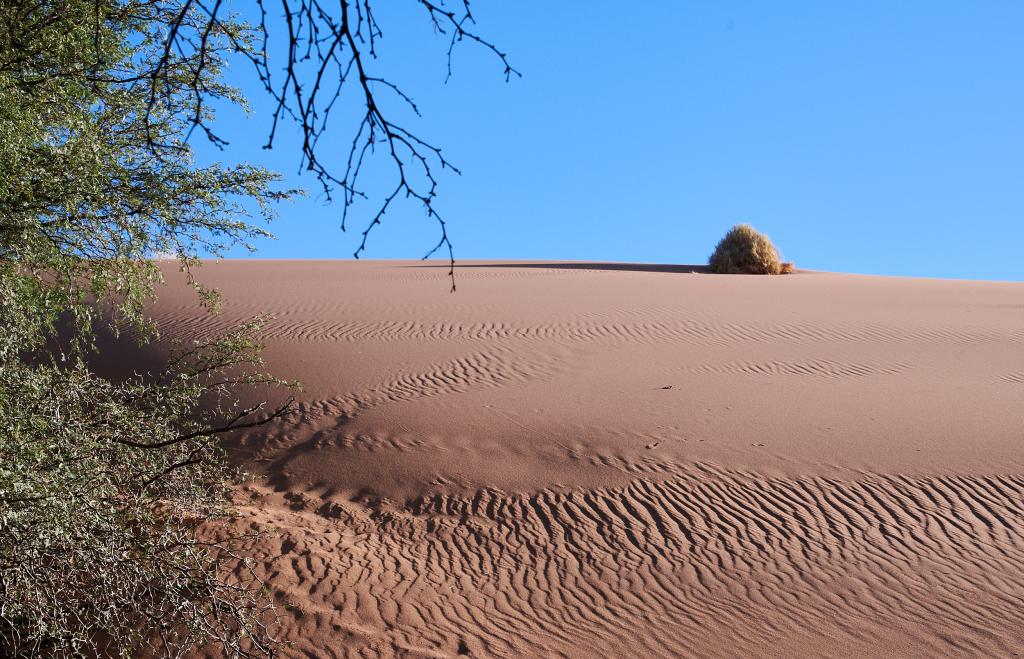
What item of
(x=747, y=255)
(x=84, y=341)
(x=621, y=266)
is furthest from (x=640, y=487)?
(x=621, y=266)

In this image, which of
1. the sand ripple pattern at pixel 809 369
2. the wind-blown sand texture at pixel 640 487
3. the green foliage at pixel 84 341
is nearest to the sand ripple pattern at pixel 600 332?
the wind-blown sand texture at pixel 640 487

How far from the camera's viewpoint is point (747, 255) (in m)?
29.1

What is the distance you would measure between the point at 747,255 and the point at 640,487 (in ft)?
70.4

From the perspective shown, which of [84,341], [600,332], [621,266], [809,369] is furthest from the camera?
[621,266]

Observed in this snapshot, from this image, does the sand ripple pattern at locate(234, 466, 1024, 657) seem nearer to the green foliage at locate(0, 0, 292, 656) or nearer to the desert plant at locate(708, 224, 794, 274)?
the green foliage at locate(0, 0, 292, 656)

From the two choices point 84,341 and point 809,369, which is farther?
point 809,369

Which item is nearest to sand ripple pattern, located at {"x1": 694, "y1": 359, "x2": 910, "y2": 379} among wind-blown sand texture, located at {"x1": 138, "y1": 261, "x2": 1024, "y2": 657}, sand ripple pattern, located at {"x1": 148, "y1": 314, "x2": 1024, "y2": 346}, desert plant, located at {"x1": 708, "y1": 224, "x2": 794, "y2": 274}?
wind-blown sand texture, located at {"x1": 138, "y1": 261, "x2": 1024, "y2": 657}

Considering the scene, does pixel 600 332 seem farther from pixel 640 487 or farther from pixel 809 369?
pixel 640 487

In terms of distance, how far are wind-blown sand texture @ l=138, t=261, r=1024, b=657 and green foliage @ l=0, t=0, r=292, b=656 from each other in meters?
1.15

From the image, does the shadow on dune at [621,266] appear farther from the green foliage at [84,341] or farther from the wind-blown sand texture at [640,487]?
the green foliage at [84,341]

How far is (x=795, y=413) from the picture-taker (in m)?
10.8

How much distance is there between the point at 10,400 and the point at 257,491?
3964mm

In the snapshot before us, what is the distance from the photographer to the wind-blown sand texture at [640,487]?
22.0 ft

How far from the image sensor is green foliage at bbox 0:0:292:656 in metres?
5.23
